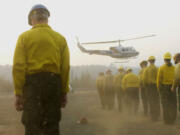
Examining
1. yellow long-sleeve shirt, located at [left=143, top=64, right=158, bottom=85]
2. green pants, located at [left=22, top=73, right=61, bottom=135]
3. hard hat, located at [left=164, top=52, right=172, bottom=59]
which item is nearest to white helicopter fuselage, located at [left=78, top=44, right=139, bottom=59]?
yellow long-sleeve shirt, located at [left=143, top=64, right=158, bottom=85]

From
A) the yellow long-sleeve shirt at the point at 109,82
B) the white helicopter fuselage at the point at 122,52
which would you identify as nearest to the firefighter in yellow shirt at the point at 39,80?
the yellow long-sleeve shirt at the point at 109,82

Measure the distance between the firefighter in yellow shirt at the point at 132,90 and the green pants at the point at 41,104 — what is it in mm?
8216

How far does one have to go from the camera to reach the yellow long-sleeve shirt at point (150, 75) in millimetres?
9430

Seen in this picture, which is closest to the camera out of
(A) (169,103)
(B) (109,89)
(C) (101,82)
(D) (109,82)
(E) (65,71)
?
(E) (65,71)

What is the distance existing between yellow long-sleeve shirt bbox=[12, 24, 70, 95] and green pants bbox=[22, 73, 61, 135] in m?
0.08

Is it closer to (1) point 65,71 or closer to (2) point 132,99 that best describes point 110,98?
(2) point 132,99

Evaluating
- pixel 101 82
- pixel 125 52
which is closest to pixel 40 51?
pixel 101 82

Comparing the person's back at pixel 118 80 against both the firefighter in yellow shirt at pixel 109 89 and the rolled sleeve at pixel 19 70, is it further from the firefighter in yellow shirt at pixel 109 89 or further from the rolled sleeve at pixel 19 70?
the rolled sleeve at pixel 19 70

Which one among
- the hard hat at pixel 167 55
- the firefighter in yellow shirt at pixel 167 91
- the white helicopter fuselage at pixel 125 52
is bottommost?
the firefighter in yellow shirt at pixel 167 91

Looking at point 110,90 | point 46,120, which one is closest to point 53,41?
point 46,120

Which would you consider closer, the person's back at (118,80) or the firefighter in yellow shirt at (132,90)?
the firefighter in yellow shirt at (132,90)

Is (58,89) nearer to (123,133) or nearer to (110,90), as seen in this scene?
(123,133)

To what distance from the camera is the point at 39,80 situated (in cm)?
313

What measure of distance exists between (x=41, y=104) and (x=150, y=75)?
6834 millimetres
